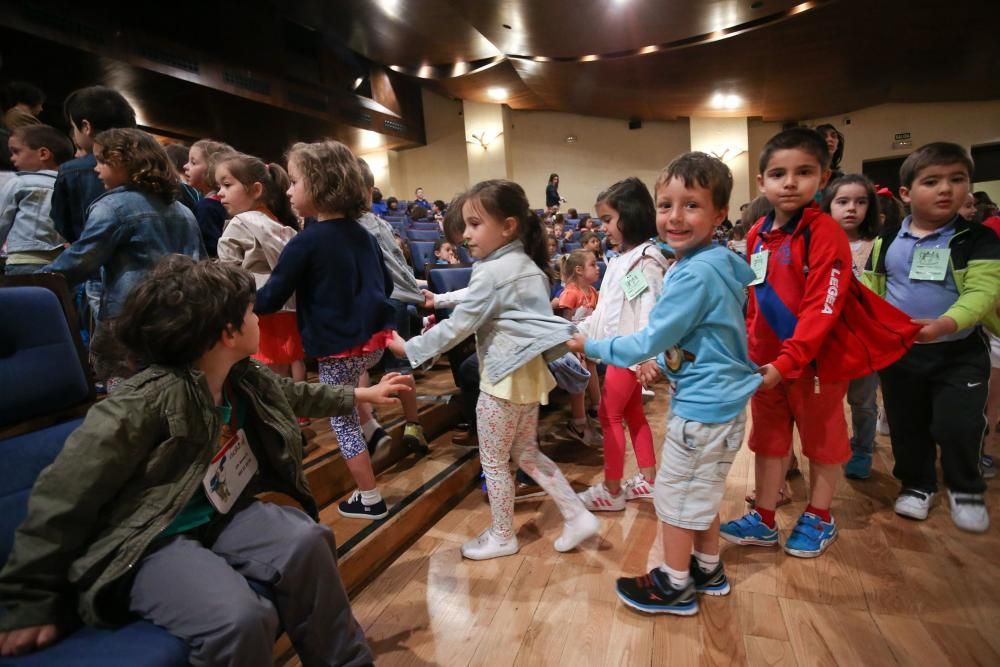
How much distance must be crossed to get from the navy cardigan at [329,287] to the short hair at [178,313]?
615 millimetres

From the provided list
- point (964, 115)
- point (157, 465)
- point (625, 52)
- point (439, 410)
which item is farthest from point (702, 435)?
point (964, 115)

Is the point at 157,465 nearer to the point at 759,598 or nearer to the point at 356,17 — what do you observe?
the point at 759,598

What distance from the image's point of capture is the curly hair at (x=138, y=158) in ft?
5.17

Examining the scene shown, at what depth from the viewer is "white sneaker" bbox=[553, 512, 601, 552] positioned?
1.60 m

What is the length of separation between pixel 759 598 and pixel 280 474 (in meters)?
1.30

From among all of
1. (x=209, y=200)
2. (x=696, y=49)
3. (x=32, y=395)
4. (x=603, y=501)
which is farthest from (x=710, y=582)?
(x=696, y=49)

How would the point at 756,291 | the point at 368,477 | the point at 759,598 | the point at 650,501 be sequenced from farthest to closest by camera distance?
the point at 650,501
the point at 368,477
the point at 756,291
the point at 759,598

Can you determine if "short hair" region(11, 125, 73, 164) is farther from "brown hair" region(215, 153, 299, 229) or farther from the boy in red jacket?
the boy in red jacket

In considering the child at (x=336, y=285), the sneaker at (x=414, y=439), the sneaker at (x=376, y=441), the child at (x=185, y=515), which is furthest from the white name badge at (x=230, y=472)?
the sneaker at (x=414, y=439)

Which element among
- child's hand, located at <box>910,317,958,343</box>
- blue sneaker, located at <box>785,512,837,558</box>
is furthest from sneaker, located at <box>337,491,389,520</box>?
child's hand, located at <box>910,317,958,343</box>

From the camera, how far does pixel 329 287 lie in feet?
5.32

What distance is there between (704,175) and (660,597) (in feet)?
3.59

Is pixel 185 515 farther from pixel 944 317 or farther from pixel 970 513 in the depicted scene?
pixel 970 513

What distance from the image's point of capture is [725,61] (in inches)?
332
